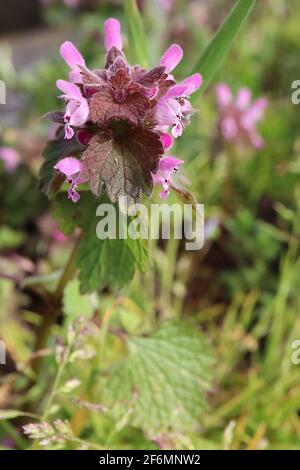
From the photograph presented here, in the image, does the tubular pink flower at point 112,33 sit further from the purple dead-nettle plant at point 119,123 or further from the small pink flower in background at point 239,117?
the small pink flower in background at point 239,117

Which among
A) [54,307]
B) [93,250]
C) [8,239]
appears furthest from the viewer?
[8,239]

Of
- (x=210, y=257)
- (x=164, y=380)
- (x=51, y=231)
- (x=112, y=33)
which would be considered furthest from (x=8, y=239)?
(x=112, y=33)

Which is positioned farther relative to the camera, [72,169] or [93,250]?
[93,250]

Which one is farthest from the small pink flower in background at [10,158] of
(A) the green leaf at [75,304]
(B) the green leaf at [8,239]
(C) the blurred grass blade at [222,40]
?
(C) the blurred grass blade at [222,40]

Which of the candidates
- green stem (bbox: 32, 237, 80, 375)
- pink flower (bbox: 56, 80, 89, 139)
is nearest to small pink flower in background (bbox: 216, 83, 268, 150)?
green stem (bbox: 32, 237, 80, 375)

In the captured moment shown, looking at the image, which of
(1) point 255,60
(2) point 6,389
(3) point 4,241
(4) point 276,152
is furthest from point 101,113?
(1) point 255,60

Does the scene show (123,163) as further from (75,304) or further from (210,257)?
(210,257)

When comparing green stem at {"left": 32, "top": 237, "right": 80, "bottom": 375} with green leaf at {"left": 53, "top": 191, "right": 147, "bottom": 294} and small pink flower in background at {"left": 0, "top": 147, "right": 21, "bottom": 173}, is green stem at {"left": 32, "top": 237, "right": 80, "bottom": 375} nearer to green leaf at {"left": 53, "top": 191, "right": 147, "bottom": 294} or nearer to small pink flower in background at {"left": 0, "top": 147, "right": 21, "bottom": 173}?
green leaf at {"left": 53, "top": 191, "right": 147, "bottom": 294}
